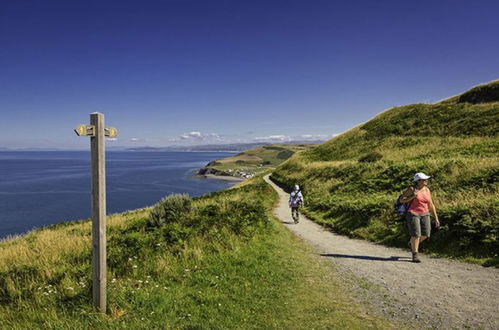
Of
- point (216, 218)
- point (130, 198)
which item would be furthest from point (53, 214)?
point (216, 218)

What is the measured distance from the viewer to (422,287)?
23.9 ft

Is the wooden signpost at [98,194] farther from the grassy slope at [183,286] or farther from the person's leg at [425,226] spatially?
the person's leg at [425,226]

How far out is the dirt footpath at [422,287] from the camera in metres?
5.81

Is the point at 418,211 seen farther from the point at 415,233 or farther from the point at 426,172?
the point at 426,172

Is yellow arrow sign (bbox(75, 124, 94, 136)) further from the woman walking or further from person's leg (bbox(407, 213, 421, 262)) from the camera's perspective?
person's leg (bbox(407, 213, 421, 262))

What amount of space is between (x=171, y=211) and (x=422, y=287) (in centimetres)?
1111

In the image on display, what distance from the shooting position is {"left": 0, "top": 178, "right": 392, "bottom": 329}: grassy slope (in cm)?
573

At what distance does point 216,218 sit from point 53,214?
2500 inches

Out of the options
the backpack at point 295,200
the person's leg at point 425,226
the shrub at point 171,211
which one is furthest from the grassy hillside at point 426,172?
the shrub at point 171,211

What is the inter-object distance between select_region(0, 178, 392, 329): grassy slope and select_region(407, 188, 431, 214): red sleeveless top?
327 centimetres

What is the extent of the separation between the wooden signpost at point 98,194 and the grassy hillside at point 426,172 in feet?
32.9

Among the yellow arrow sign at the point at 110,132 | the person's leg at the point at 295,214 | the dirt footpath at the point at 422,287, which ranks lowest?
the person's leg at the point at 295,214

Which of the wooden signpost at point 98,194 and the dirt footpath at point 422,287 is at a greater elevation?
the wooden signpost at point 98,194

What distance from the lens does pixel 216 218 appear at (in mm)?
12992
